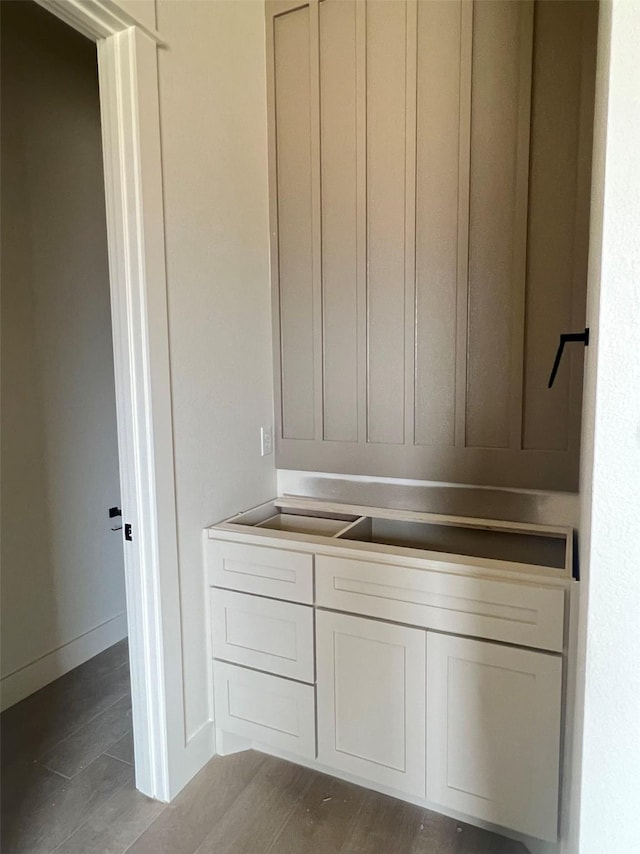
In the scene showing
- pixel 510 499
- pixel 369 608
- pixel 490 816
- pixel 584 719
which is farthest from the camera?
pixel 510 499

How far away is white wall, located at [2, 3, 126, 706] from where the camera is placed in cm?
224

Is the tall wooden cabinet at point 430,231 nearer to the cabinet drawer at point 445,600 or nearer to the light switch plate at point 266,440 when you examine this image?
the light switch plate at point 266,440

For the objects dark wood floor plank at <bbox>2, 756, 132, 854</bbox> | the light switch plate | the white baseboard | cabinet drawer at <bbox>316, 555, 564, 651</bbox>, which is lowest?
dark wood floor plank at <bbox>2, 756, 132, 854</bbox>

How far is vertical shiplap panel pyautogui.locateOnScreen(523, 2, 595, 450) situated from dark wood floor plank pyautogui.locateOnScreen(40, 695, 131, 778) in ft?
6.30

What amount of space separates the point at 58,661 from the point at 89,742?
1.90 feet

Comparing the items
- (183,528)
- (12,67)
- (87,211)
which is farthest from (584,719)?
(12,67)

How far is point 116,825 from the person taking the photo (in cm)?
164

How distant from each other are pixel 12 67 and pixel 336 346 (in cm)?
179

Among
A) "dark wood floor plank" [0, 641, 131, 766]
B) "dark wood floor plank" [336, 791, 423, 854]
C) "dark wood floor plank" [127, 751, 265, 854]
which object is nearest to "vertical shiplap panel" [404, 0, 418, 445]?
"dark wood floor plank" [336, 791, 423, 854]

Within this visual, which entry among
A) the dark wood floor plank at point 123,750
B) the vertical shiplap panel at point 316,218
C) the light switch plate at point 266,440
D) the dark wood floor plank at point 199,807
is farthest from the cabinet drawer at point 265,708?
the vertical shiplap panel at point 316,218

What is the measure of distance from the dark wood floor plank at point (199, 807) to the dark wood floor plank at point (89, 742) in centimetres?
39

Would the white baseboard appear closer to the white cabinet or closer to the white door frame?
the white door frame

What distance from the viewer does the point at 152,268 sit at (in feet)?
5.22

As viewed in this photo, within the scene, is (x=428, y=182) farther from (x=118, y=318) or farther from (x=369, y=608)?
(x=369, y=608)
